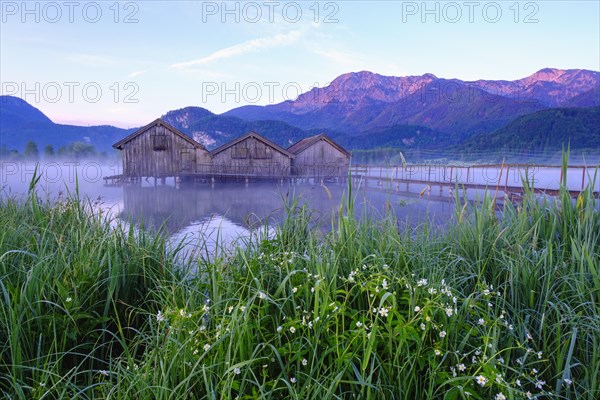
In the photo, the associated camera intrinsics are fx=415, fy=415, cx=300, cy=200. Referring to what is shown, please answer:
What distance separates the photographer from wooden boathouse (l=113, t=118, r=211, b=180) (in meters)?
35.5

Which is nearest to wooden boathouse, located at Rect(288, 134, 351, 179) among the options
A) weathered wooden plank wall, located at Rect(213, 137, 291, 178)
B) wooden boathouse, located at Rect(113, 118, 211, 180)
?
weathered wooden plank wall, located at Rect(213, 137, 291, 178)

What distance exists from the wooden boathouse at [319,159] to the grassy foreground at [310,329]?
109 ft

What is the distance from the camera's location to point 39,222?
13.3ft

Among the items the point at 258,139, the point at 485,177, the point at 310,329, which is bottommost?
the point at 310,329

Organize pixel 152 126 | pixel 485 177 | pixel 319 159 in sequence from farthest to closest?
pixel 319 159 → pixel 152 126 → pixel 485 177

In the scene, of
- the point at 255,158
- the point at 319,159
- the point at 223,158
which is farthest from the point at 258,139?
the point at 319,159

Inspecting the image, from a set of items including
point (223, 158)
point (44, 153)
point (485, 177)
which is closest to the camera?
point (485, 177)

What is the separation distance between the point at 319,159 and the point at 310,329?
3558 cm

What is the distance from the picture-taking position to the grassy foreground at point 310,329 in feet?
6.62

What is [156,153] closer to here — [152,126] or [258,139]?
[152,126]

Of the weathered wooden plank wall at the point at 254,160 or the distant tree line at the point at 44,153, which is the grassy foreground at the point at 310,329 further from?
the distant tree line at the point at 44,153

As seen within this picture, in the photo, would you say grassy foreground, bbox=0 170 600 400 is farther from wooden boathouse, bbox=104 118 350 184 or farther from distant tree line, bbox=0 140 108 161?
distant tree line, bbox=0 140 108 161

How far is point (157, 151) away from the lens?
3597 cm

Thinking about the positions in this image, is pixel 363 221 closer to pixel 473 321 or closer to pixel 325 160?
pixel 473 321
